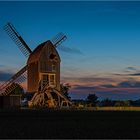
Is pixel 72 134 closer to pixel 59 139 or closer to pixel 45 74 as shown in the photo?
pixel 59 139

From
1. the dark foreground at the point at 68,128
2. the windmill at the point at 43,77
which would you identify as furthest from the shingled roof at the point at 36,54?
the dark foreground at the point at 68,128

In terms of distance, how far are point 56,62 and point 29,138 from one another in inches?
2348

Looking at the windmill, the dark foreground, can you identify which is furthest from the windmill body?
the dark foreground

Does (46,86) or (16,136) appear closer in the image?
(16,136)

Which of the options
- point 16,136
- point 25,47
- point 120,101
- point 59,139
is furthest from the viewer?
point 120,101

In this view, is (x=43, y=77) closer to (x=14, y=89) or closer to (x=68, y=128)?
(x=14, y=89)

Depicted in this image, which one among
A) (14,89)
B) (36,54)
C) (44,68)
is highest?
(36,54)

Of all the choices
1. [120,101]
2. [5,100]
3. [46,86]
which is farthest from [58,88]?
[120,101]

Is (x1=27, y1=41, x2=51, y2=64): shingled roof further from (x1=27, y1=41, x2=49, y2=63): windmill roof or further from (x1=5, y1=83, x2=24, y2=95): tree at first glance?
(x1=5, y1=83, x2=24, y2=95): tree

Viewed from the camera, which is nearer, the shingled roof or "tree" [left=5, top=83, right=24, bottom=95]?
the shingled roof

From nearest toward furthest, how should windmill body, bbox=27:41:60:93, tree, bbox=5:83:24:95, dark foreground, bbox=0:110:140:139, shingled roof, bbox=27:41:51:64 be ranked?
dark foreground, bbox=0:110:140:139 → windmill body, bbox=27:41:60:93 → shingled roof, bbox=27:41:51:64 → tree, bbox=5:83:24:95

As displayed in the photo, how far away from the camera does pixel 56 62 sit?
80.8 m

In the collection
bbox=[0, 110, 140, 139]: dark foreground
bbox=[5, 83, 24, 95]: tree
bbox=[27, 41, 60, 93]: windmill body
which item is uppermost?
bbox=[27, 41, 60, 93]: windmill body

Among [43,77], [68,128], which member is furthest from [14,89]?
[68,128]
